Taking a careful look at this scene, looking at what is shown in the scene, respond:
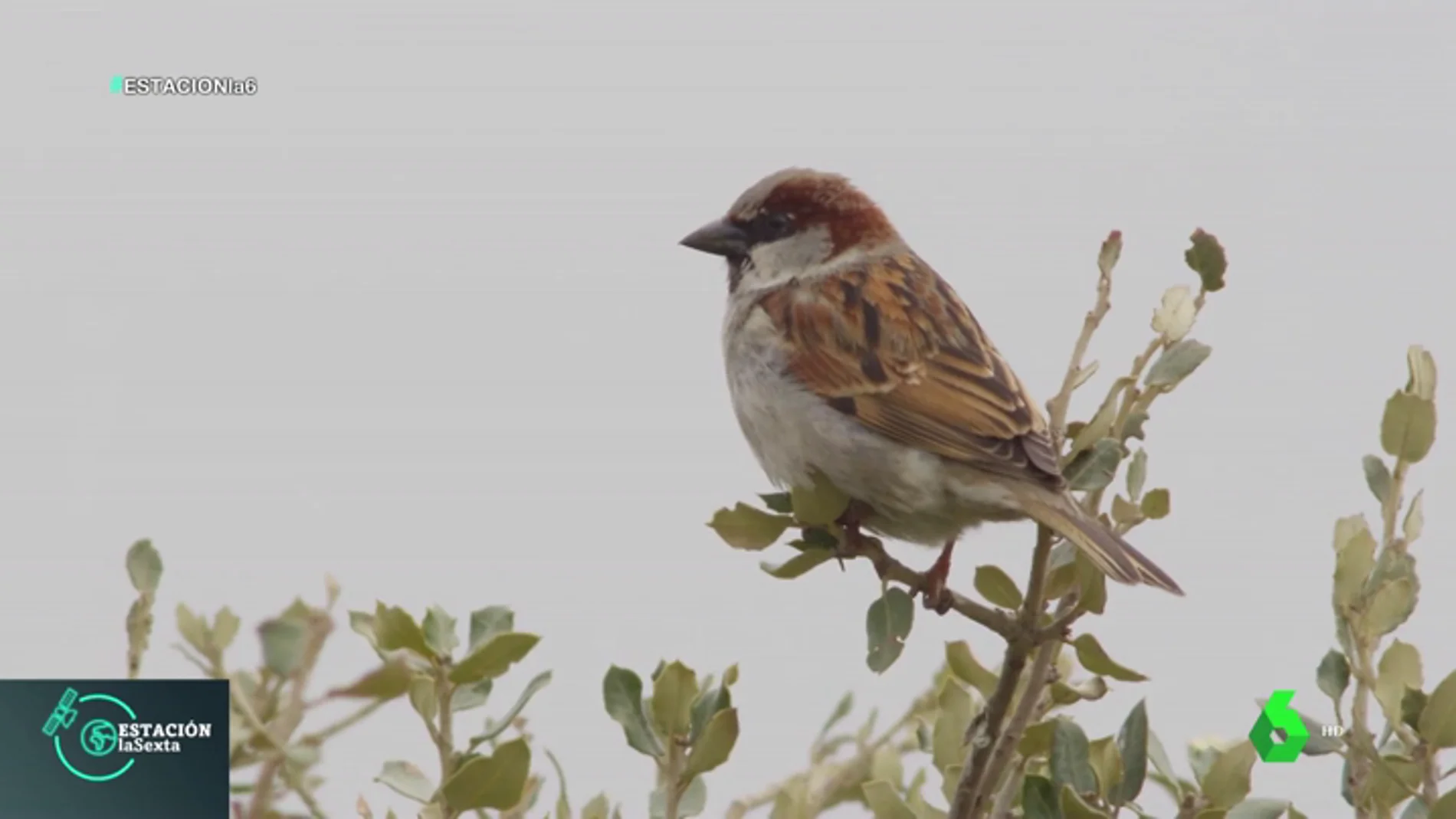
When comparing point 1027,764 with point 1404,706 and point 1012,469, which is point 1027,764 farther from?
point 1012,469

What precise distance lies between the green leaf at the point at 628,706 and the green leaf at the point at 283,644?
41cm

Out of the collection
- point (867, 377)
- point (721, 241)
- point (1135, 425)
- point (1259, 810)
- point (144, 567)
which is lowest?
point (1259, 810)

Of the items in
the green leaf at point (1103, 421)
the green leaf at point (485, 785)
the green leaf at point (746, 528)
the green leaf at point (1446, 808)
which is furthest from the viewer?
the green leaf at point (746, 528)

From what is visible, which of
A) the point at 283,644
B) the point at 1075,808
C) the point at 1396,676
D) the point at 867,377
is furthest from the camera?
the point at 867,377

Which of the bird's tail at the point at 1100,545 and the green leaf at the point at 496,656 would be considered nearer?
the green leaf at the point at 496,656

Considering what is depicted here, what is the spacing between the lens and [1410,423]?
5.17 feet

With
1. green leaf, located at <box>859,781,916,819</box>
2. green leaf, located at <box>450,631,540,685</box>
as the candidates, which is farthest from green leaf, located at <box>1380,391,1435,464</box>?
green leaf, located at <box>450,631,540,685</box>

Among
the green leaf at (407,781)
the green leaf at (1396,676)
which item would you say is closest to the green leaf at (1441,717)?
the green leaf at (1396,676)

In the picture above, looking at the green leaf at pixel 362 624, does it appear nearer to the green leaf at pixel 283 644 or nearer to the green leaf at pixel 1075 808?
the green leaf at pixel 283 644

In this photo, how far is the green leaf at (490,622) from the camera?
1.39 m

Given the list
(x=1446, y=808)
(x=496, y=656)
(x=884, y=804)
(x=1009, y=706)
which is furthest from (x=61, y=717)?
(x=1446, y=808)

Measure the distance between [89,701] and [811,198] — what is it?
1.81 m

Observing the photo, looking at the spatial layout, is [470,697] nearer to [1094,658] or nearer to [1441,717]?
[1094,658]

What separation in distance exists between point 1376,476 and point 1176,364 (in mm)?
208
